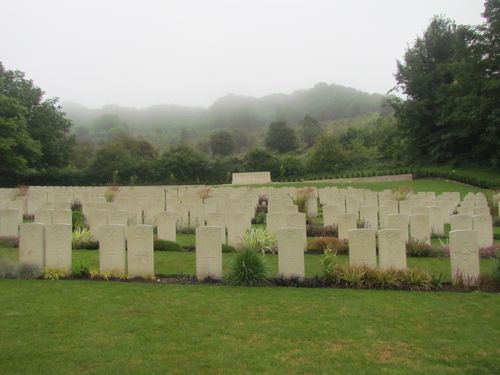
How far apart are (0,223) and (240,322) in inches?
358

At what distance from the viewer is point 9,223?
11.4 m

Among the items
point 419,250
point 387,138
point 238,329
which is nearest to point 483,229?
point 419,250

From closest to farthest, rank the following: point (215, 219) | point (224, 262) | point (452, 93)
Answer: point (224, 262), point (215, 219), point (452, 93)

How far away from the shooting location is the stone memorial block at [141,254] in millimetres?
7641

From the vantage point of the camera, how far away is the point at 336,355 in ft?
14.3


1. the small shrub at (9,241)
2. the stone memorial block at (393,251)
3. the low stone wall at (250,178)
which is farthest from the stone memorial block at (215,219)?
the low stone wall at (250,178)

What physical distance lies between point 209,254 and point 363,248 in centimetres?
275

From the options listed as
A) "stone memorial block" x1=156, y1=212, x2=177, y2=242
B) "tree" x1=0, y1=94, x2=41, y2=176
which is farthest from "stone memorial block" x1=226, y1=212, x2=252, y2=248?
"tree" x1=0, y1=94, x2=41, y2=176

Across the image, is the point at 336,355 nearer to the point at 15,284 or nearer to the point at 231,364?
the point at 231,364

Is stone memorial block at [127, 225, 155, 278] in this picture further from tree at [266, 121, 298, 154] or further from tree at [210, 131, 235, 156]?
tree at [210, 131, 235, 156]

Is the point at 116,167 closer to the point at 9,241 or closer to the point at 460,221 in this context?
the point at 9,241

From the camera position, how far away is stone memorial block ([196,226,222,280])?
24.6 ft

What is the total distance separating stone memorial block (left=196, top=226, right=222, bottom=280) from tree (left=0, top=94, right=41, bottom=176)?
3088 cm

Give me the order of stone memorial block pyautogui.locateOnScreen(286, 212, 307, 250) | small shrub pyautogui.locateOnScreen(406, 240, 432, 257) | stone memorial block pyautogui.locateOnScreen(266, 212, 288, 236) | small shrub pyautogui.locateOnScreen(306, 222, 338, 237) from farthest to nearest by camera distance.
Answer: small shrub pyautogui.locateOnScreen(306, 222, 338, 237), stone memorial block pyautogui.locateOnScreen(266, 212, 288, 236), stone memorial block pyautogui.locateOnScreen(286, 212, 307, 250), small shrub pyautogui.locateOnScreen(406, 240, 432, 257)
